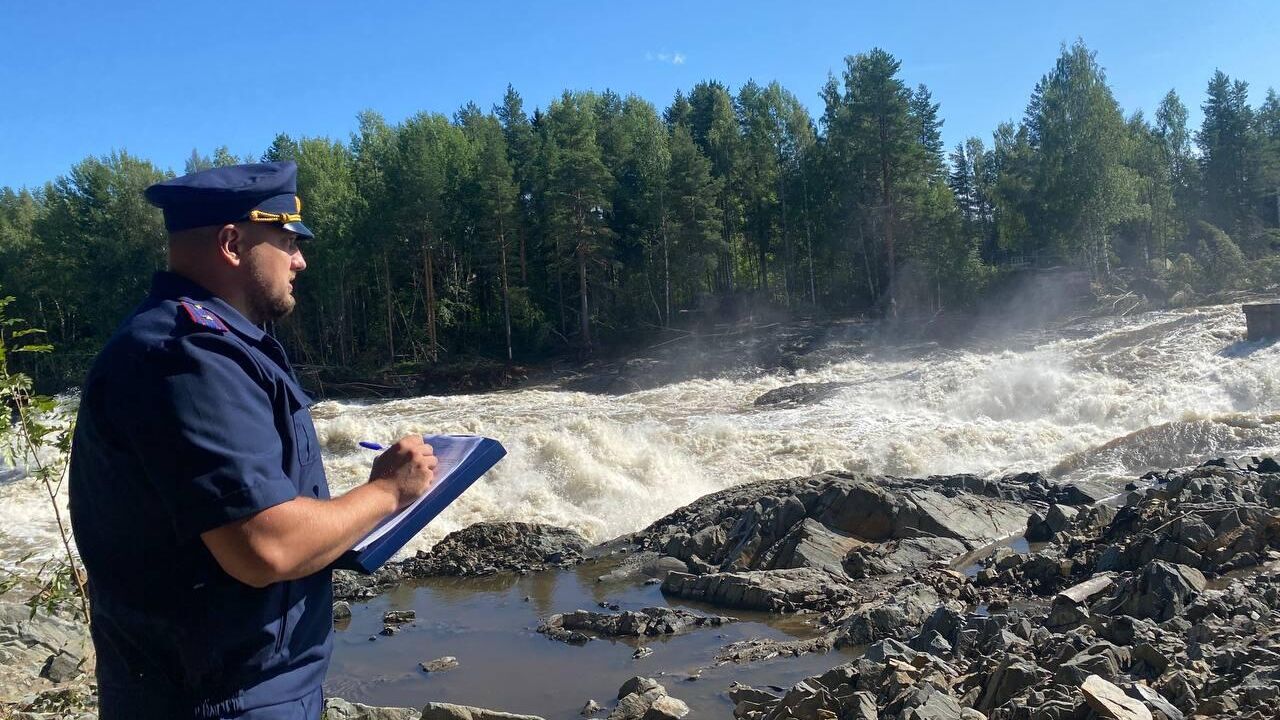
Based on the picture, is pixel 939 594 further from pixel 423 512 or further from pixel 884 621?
pixel 423 512

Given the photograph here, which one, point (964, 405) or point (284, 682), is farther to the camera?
point (964, 405)

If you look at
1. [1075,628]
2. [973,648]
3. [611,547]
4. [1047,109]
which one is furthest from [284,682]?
[1047,109]

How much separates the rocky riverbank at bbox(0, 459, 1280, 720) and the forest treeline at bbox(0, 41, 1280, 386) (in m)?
26.4

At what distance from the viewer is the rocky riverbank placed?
20.3 ft

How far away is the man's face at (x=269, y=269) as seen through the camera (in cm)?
218

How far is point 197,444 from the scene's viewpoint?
179cm

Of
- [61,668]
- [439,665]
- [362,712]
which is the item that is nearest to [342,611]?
[439,665]

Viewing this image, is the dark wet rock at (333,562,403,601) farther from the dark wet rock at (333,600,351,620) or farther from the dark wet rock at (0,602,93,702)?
the dark wet rock at (0,602,93,702)

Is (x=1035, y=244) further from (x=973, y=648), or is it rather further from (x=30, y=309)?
(x=30, y=309)

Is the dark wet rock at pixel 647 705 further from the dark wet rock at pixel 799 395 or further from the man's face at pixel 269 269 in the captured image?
the dark wet rock at pixel 799 395

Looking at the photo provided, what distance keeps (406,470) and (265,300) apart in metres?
0.49

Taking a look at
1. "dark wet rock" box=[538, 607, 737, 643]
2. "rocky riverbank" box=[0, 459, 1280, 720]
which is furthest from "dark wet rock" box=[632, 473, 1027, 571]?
"dark wet rock" box=[538, 607, 737, 643]

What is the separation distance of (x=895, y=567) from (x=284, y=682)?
10896 mm

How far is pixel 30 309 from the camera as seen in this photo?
53.2 meters
